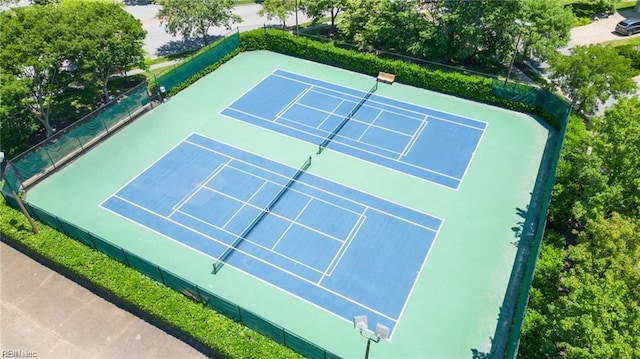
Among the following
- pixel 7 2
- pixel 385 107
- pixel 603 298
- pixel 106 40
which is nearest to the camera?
pixel 603 298

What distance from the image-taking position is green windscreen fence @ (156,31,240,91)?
30.6m

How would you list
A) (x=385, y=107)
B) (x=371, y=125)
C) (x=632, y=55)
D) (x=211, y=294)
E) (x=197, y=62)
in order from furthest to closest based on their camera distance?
(x=632, y=55) < (x=197, y=62) < (x=385, y=107) < (x=371, y=125) < (x=211, y=294)

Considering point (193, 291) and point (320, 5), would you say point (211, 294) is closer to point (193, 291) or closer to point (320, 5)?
point (193, 291)

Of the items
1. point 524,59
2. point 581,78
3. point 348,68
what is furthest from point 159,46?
point 581,78

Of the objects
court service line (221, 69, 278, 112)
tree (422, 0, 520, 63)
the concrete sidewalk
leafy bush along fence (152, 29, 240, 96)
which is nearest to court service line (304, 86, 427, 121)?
court service line (221, 69, 278, 112)

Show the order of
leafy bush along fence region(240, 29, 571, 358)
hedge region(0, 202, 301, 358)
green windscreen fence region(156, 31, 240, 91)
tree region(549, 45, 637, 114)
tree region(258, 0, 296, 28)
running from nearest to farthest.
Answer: hedge region(0, 202, 301, 358) < leafy bush along fence region(240, 29, 571, 358) < tree region(549, 45, 637, 114) < green windscreen fence region(156, 31, 240, 91) < tree region(258, 0, 296, 28)

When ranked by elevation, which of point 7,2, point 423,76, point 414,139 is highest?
point 7,2

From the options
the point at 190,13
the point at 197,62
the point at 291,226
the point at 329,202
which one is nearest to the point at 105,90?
the point at 197,62

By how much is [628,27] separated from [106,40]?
1547 inches

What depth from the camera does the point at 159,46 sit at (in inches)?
1524

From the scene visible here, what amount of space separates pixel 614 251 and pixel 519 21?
18286mm

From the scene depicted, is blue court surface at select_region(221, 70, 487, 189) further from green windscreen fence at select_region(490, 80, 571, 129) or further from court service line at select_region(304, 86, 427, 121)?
green windscreen fence at select_region(490, 80, 571, 129)

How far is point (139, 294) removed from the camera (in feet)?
58.7

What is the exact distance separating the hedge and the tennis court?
1.11 meters
